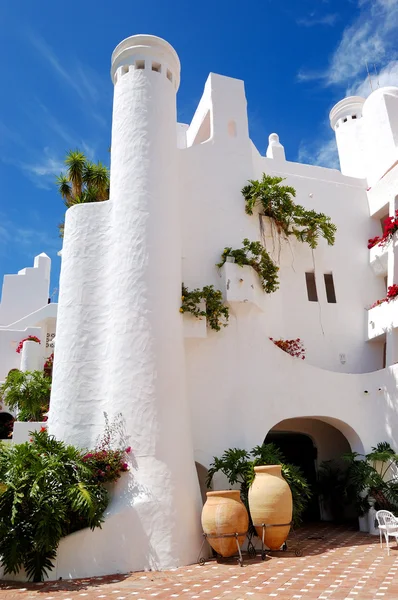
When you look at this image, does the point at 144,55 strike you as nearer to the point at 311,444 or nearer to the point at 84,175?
the point at 84,175

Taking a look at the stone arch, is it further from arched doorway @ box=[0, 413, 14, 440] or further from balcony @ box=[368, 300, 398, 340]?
arched doorway @ box=[0, 413, 14, 440]

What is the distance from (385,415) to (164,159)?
9.03 m

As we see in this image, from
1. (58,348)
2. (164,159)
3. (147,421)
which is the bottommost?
(147,421)

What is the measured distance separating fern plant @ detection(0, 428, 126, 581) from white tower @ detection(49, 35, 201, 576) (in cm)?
37

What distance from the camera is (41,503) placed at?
846 centimetres

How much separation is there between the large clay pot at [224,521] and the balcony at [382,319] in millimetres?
7597

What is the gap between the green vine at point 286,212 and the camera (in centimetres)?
1438

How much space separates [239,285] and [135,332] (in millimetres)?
3351

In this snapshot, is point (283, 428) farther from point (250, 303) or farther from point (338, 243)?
point (338, 243)

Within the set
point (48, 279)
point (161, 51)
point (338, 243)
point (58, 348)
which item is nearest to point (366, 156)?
point (338, 243)

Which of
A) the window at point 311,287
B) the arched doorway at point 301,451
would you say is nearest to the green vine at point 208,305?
the window at point 311,287

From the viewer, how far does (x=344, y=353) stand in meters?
15.6

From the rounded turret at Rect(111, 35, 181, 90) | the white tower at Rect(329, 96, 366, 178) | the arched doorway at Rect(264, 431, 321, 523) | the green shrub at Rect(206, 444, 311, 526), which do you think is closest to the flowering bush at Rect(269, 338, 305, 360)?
the arched doorway at Rect(264, 431, 321, 523)

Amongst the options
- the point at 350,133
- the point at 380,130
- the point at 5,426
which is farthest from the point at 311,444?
the point at 350,133
